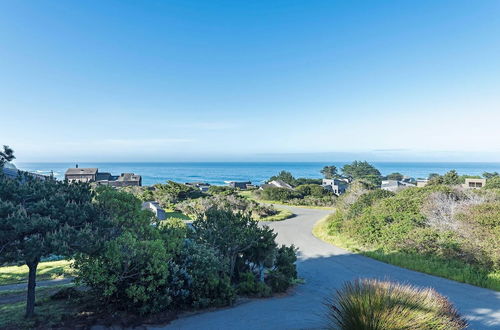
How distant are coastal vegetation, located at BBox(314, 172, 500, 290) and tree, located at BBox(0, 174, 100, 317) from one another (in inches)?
468

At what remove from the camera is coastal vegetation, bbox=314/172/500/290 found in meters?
10.4

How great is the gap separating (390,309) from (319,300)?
4111 millimetres

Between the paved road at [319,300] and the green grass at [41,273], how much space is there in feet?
23.0

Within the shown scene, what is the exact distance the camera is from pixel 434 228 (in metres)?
13.3

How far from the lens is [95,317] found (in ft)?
19.7

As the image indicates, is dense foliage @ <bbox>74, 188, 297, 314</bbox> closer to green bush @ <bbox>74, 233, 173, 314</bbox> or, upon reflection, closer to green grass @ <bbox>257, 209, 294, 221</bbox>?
green bush @ <bbox>74, 233, 173, 314</bbox>

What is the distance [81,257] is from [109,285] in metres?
0.86

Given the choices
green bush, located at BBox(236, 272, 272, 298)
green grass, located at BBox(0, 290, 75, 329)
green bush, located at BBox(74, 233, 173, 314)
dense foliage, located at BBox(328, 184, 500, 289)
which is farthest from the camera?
dense foliage, located at BBox(328, 184, 500, 289)

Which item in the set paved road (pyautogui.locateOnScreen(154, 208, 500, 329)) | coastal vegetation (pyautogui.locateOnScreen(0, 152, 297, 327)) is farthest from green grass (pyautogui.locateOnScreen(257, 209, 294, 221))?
coastal vegetation (pyautogui.locateOnScreen(0, 152, 297, 327))

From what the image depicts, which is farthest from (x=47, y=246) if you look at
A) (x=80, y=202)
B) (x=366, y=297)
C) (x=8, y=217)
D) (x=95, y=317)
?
(x=366, y=297)

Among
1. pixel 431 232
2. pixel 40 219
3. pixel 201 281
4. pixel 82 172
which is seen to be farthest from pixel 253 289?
pixel 82 172

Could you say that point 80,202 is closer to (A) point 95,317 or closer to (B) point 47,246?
(B) point 47,246

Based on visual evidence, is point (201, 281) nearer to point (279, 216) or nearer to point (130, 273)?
point (130, 273)

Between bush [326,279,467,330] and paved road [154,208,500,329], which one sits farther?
paved road [154,208,500,329]
